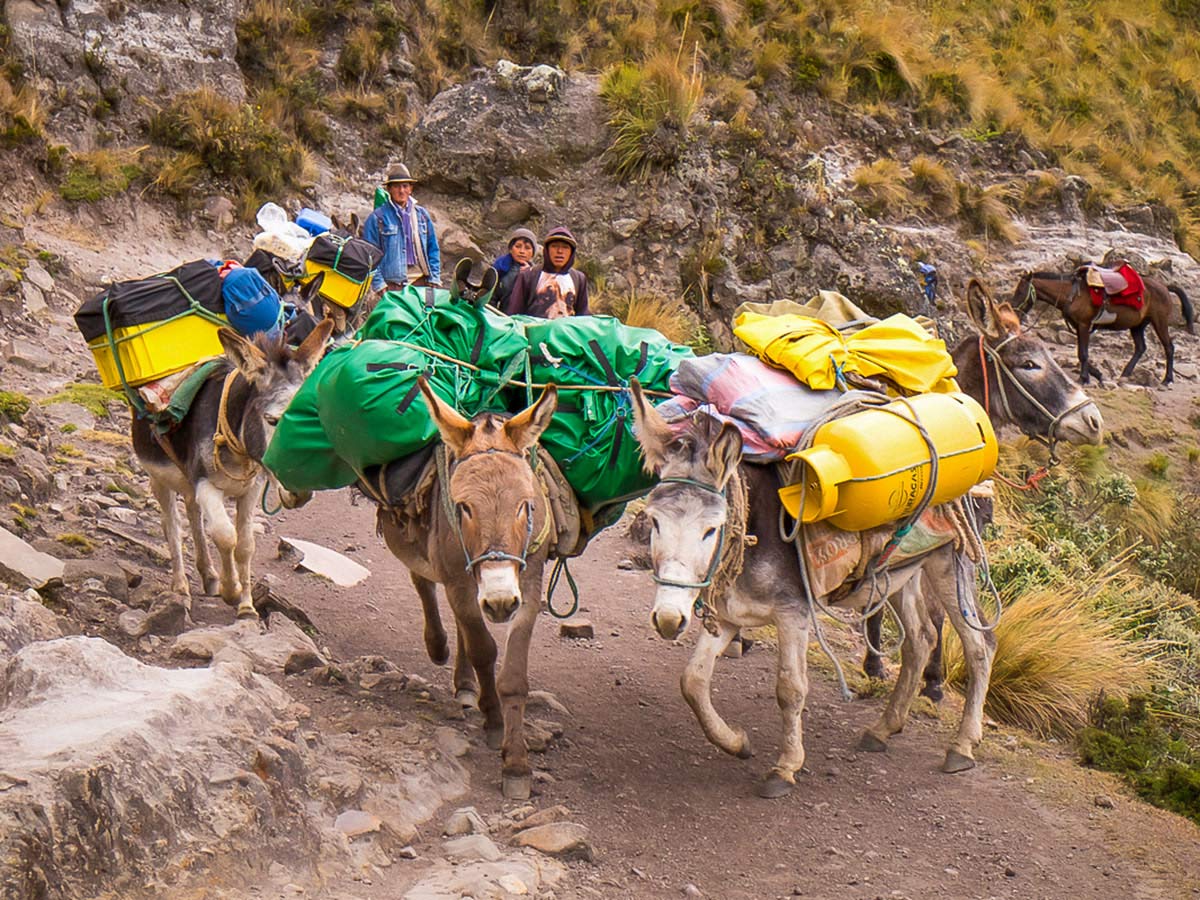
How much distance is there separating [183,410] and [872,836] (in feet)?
14.4

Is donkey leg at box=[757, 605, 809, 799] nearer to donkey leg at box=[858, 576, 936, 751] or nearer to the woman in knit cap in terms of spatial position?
donkey leg at box=[858, 576, 936, 751]

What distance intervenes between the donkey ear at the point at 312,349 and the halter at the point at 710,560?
8.02 ft

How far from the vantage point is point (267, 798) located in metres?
4.01

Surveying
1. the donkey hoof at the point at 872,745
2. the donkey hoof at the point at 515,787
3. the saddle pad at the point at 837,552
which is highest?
the saddle pad at the point at 837,552

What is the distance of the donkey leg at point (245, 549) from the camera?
6852 millimetres

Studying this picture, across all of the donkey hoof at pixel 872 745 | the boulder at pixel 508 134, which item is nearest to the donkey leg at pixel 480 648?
the donkey hoof at pixel 872 745

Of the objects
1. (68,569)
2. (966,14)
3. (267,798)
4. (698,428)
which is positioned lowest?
(68,569)

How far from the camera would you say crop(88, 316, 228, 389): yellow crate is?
662 centimetres

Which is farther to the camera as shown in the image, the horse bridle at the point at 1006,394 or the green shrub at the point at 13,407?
the green shrub at the point at 13,407

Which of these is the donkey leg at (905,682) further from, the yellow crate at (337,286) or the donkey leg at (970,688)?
the yellow crate at (337,286)

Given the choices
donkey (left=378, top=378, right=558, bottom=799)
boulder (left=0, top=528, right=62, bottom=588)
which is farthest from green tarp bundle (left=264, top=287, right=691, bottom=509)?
boulder (left=0, top=528, right=62, bottom=588)

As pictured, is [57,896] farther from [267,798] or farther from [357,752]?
[357,752]

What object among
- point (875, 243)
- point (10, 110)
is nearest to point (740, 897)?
point (875, 243)

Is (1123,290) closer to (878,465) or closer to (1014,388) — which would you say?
(1014,388)
